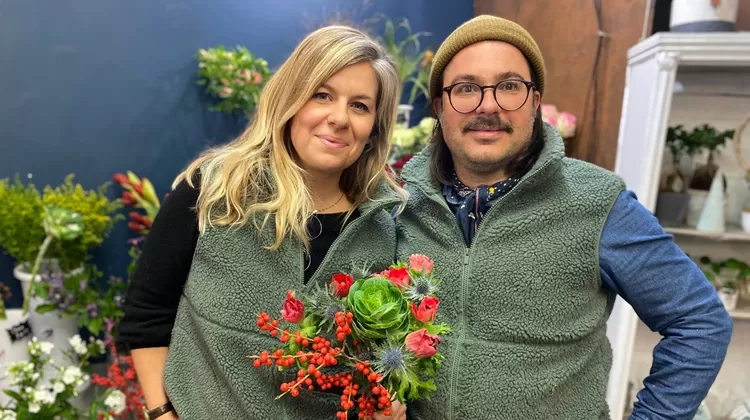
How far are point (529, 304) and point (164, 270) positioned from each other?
83 cm

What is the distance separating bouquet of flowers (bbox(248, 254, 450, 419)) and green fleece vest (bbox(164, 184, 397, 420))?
264 mm

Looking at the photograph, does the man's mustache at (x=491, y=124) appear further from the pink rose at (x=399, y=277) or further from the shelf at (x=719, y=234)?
the shelf at (x=719, y=234)

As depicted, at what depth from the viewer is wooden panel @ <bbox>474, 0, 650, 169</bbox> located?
224 centimetres

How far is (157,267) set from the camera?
1.10m

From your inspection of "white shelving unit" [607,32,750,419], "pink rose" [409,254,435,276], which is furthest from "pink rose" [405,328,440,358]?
"white shelving unit" [607,32,750,419]

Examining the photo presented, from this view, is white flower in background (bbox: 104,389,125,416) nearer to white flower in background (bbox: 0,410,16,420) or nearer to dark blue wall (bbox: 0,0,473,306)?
white flower in background (bbox: 0,410,16,420)

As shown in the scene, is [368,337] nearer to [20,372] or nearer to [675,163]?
[20,372]

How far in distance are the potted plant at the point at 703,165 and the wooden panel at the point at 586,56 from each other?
1.14 ft

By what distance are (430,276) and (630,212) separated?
54 centimetres

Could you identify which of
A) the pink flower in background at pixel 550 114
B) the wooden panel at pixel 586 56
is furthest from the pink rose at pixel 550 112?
the wooden panel at pixel 586 56

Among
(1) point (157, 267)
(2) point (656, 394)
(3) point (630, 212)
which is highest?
(3) point (630, 212)

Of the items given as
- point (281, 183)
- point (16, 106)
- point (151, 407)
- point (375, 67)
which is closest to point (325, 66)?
point (375, 67)

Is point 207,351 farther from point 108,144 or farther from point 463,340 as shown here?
point 108,144

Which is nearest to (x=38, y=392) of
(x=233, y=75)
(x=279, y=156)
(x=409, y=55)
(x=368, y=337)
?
(x=279, y=156)
